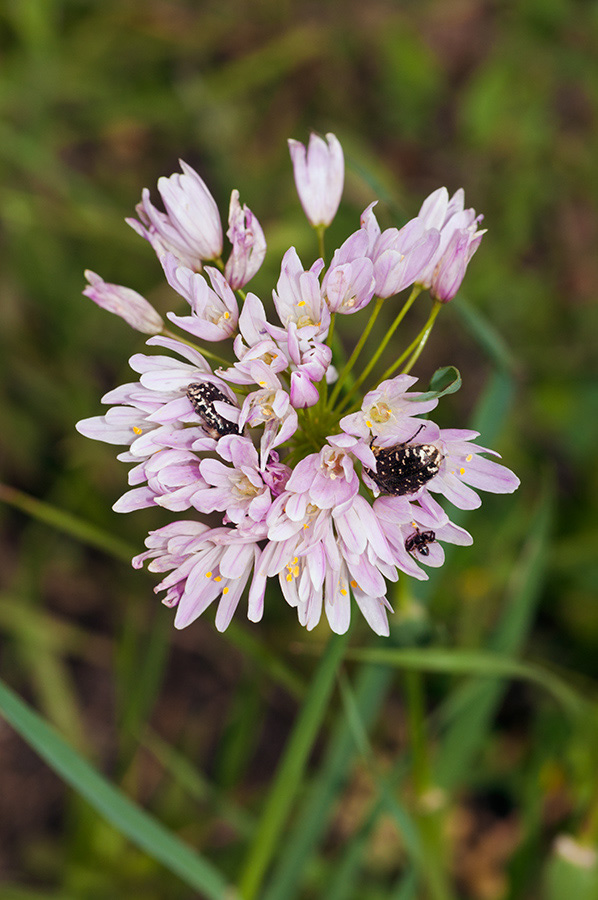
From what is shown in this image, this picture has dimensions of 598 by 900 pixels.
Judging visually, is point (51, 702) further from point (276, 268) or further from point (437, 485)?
point (437, 485)

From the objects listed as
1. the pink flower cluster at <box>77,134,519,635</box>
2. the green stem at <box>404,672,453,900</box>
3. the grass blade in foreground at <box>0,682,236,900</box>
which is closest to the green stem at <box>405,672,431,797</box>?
the green stem at <box>404,672,453,900</box>

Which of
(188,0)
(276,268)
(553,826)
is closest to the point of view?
(553,826)

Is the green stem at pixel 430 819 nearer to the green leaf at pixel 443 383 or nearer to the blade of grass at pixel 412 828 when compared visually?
the blade of grass at pixel 412 828

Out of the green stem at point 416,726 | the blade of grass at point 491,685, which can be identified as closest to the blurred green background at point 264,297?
the blade of grass at point 491,685

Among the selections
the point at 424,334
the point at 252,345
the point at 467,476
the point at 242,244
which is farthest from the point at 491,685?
the point at 242,244

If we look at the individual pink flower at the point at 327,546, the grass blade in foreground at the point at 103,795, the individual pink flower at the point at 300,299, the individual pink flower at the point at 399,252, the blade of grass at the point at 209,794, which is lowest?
the blade of grass at the point at 209,794

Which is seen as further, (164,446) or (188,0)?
(188,0)

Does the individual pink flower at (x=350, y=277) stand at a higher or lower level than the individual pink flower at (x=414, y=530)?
higher

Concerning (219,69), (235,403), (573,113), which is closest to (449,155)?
(573,113)

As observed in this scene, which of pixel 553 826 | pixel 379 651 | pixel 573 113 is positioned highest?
pixel 573 113
